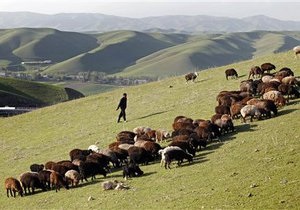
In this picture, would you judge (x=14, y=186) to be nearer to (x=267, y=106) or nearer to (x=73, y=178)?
(x=73, y=178)

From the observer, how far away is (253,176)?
1733 cm

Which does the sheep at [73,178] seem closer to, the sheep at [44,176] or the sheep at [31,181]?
the sheep at [44,176]

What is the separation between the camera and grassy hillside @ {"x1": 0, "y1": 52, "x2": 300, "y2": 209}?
1611 cm

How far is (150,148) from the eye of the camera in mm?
24062

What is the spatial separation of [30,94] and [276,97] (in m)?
112

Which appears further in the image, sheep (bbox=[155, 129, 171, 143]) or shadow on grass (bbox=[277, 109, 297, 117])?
sheep (bbox=[155, 129, 171, 143])

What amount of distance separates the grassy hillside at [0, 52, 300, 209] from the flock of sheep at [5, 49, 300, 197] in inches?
21.0

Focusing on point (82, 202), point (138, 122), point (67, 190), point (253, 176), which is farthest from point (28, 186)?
point (138, 122)

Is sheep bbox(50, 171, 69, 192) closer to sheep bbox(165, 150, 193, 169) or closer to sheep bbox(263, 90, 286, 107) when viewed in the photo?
sheep bbox(165, 150, 193, 169)

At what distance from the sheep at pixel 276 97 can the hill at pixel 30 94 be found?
88.7 m

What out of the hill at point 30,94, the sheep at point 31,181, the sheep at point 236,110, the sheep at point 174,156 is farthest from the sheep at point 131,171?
the hill at point 30,94

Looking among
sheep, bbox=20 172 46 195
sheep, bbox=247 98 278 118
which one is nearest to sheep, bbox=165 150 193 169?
sheep, bbox=20 172 46 195

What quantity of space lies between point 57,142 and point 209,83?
15.6 m

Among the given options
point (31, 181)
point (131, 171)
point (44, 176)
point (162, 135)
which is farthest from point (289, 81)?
point (31, 181)
